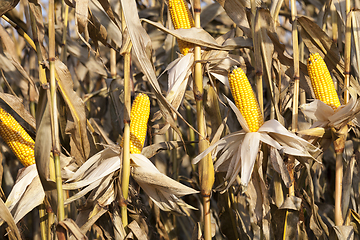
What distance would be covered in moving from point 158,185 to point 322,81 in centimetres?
105

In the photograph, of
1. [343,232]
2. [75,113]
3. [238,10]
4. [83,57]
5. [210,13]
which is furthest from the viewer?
[210,13]

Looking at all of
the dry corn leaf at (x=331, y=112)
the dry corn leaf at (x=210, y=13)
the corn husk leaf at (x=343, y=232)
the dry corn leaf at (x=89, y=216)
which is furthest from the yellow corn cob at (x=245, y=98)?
the dry corn leaf at (x=210, y=13)

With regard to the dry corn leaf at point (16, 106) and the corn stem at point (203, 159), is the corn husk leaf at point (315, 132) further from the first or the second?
the dry corn leaf at point (16, 106)

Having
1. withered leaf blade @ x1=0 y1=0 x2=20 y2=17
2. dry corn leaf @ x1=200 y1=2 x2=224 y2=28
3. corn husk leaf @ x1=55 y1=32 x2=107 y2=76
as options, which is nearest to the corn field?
withered leaf blade @ x1=0 y1=0 x2=20 y2=17

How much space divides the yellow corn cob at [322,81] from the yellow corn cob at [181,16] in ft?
2.24

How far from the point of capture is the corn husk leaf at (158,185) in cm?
155

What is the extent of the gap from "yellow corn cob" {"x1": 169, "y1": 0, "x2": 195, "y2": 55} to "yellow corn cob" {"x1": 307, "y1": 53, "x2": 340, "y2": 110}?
684 millimetres

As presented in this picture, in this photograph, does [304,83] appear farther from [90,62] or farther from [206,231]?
[90,62]

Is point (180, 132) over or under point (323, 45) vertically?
under

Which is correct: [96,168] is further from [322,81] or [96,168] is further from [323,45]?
[323,45]

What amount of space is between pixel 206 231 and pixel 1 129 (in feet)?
3.92

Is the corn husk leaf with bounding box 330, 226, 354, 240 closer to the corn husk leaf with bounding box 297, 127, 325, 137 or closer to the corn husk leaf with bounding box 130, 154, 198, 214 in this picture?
the corn husk leaf with bounding box 297, 127, 325, 137

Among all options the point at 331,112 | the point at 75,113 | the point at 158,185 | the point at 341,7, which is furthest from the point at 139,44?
the point at 341,7

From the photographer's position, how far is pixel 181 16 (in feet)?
5.70
